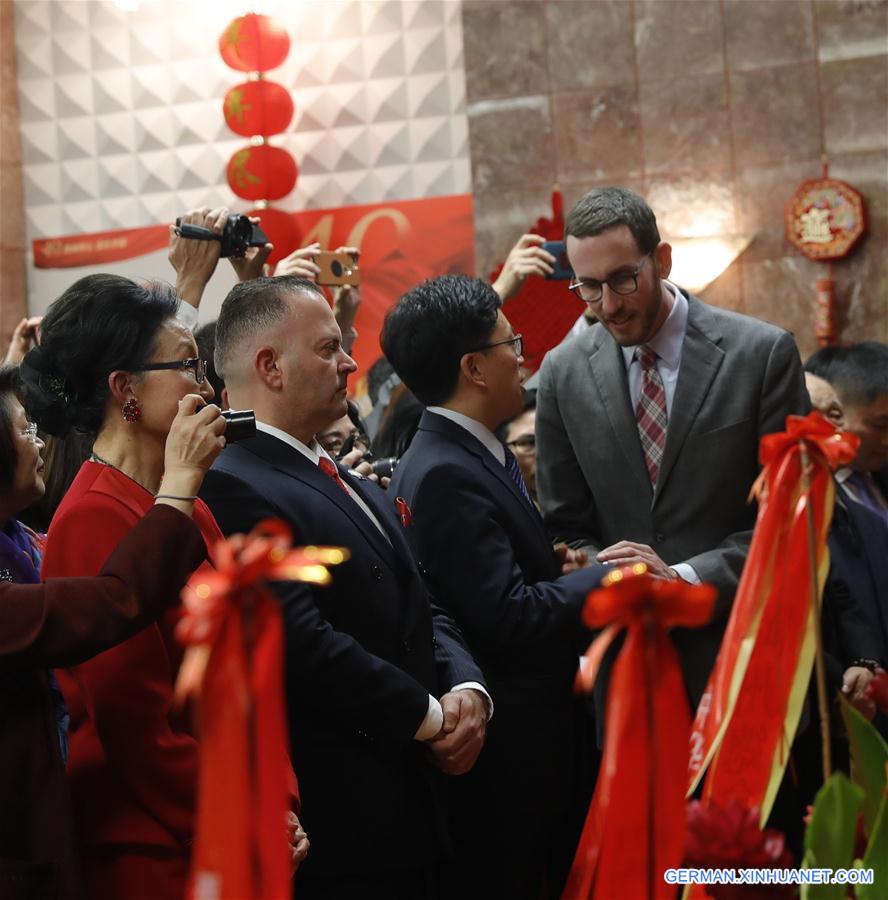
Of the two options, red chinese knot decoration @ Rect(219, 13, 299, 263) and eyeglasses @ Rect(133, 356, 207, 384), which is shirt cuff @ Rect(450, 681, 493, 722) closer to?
eyeglasses @ Rect(133, 356, 207, 384)

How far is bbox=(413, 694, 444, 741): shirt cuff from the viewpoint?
2039 millimetres

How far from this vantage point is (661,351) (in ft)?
8.36

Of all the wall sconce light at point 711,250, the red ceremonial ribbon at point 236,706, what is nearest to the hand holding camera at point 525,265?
the red ceremonial ribbon at point 236,706

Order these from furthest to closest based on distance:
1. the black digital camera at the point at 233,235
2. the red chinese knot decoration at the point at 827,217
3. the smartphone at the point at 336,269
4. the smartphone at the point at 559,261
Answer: the red chinese knot decoration at the point at 827,217 < the smartphone at the point at 559,261 < the smartphone at the point at 336,269 < the black digital camera at the point at 233,235

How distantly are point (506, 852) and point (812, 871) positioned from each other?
4.41 ft

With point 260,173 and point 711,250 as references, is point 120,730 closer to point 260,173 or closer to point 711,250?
point 711,250

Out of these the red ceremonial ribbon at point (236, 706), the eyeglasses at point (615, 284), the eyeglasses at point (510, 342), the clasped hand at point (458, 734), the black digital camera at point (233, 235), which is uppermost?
the black digital camera at point (233, 235)

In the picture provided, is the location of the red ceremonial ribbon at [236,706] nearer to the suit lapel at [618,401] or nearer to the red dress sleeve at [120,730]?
the red dress sleeve at [120,730]

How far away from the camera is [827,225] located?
6.21m

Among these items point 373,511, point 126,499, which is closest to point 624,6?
point 373,511

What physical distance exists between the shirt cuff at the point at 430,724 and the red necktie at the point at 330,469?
380 millimetres

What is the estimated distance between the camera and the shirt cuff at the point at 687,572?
7.55 feet

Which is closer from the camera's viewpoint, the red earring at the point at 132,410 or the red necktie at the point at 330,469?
the red earring at the point at 132,410

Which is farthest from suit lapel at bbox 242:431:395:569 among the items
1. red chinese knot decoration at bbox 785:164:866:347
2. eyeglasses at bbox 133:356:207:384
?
red chinese knot decoration at bbox 785:164:866:347
